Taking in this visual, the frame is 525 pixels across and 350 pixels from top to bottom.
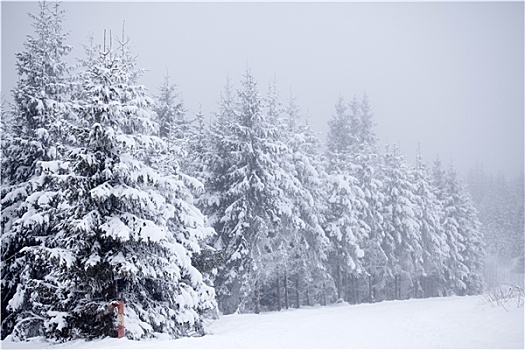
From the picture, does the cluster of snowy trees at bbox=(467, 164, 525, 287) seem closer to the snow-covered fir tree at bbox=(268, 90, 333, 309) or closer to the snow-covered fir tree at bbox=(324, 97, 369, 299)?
the snow-covered fir tree at bbox=(324, 97, 369, 299)

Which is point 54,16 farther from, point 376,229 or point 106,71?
point 376,229

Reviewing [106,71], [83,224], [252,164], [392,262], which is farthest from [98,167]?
[392,262]

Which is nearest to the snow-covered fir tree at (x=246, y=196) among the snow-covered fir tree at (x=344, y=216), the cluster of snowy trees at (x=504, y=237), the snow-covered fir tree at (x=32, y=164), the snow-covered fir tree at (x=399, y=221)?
the snow-covered fir tree at (x=344, y=216)

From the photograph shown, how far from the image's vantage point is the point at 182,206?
16.8 meters

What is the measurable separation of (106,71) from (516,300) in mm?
16754

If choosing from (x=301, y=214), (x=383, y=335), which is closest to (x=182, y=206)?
(x=383, y=335)

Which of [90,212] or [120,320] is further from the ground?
[90,212]

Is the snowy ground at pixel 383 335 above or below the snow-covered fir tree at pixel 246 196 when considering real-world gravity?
below

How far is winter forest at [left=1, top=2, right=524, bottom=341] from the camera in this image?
1257 cm

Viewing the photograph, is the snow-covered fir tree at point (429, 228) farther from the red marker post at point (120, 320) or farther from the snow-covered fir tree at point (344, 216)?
the red marker post at point (120, 320)

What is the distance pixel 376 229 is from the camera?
34.0 metres

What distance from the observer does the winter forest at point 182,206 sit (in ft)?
41.2

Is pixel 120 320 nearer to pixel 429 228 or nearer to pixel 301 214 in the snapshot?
pixel 301 214

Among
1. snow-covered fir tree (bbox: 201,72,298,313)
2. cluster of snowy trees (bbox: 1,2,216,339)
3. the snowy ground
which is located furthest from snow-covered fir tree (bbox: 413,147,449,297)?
cluster of snowy trees (bbox: 1,2,216,339)
